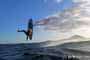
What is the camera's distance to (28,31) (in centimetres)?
714

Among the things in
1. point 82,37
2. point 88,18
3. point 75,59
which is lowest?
point 75,59

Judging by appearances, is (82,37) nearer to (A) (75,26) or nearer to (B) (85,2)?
(A) (75,26)

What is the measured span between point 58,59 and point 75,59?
1.31 feet

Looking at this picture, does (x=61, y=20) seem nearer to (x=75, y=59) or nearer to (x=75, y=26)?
(x=75, y=26)

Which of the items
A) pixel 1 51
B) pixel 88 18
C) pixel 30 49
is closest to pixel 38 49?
pixel 30 49

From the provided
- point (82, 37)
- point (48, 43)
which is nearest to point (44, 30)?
point (48, 43)

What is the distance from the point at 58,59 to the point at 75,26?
3.03 ft

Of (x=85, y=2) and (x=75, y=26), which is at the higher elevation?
(x=85, y=2)

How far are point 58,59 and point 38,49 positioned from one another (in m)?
0.53

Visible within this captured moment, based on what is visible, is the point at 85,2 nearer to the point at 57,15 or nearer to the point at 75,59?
the point at 57,15

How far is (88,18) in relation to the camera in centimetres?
745

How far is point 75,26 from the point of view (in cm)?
741

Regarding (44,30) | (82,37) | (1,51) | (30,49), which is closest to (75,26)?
(82,37)

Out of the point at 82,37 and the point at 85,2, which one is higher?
the point at 85,2
